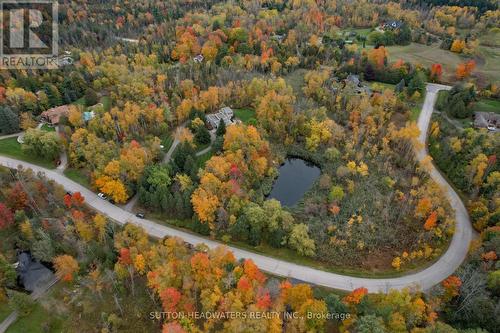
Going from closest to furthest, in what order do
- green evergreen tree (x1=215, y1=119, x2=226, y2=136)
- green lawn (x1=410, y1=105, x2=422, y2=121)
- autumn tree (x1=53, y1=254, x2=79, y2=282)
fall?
autumn tree (x1=53, y1=254, x2=79, y2=282) → green evergreen tree (x1=215, y1=119, x2=226, y2=136) → green lawn (x1=410, y1=105, x2=422, y2=121)

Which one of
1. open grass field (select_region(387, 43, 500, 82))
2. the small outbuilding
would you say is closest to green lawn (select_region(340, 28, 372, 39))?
open grass field (select_region(387, 43, 500, 82))

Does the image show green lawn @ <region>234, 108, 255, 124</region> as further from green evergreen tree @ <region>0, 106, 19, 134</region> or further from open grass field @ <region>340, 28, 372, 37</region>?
open grass field @ <region>340, 28, 372, 37</region>

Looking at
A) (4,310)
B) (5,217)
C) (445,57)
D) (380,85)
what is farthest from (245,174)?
(445,57)

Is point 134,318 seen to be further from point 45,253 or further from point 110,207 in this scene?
point 110,207

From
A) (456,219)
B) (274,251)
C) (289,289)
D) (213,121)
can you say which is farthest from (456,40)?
(289,289)

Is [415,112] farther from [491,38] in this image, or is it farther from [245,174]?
[491,38]

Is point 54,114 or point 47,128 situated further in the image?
point 54,114

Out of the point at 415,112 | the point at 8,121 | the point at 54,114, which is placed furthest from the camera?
the point at 415,112
